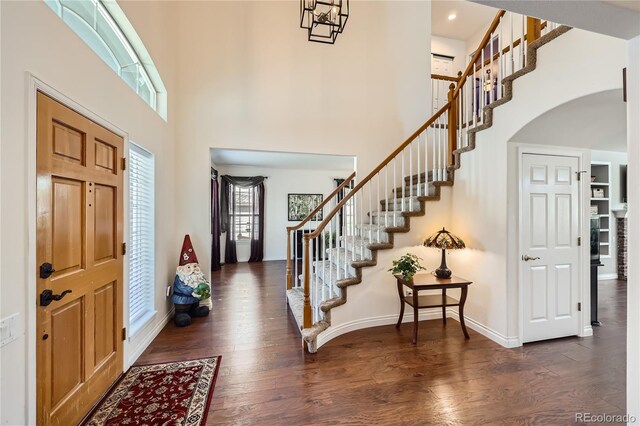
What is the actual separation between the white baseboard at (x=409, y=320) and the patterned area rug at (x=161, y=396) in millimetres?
1131

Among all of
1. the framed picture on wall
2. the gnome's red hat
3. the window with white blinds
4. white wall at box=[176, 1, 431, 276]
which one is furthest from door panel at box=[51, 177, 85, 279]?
the framed picture on wall

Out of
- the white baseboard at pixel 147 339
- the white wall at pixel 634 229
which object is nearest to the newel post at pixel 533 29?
the white wall at pixel 634 229

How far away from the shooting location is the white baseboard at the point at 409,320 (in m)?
2.82

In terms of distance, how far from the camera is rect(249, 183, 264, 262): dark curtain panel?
7.53 m

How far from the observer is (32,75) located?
1.39 meters

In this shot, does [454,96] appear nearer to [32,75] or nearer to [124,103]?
[124,103]

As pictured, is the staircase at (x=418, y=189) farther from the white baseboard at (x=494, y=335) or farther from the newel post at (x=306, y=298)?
the white baseboard at (x=494, y=335)

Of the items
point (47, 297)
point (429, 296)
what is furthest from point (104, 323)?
point (429, 296)

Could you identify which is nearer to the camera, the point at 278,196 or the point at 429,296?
the point at 429,296

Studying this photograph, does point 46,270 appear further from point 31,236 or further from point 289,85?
point 289,85

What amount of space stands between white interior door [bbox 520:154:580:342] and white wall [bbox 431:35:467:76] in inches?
174

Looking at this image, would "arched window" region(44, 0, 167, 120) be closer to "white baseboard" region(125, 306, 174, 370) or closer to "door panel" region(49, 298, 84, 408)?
"door panel" region(49, 298, 84, 408)

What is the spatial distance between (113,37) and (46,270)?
210 centimetres

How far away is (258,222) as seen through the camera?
7578 mm
